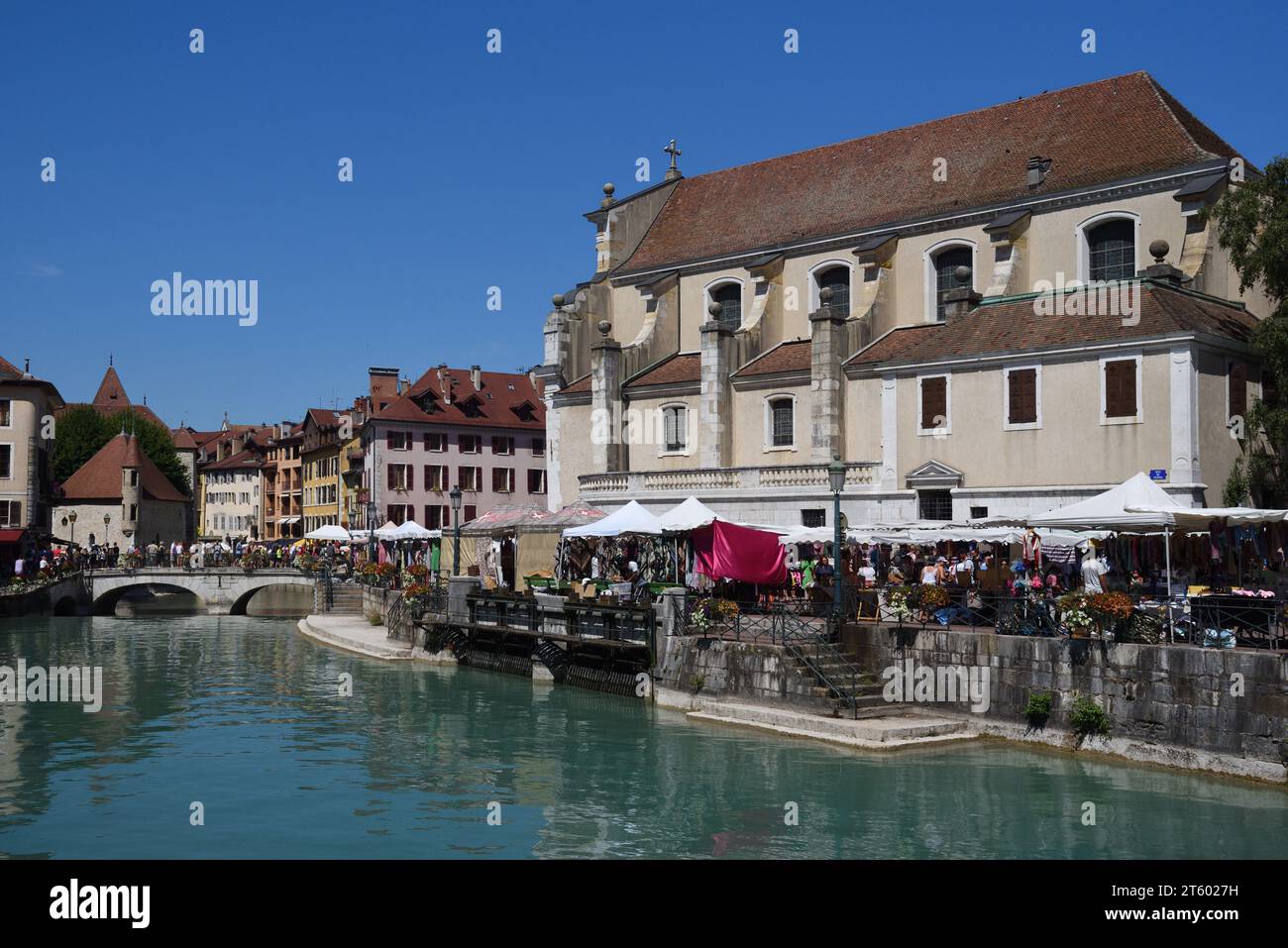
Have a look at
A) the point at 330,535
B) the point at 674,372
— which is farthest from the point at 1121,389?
the point at 330,535

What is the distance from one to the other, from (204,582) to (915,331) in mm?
38362

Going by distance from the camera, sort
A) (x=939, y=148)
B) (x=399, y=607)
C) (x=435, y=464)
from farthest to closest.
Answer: (x=435, y=464)
(x=939, y=148)
(x=399, y=607)

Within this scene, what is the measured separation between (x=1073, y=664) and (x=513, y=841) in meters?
10.6

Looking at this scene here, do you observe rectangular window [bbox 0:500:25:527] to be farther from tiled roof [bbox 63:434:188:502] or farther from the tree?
the tree

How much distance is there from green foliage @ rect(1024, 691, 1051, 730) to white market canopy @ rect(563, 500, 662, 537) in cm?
1049

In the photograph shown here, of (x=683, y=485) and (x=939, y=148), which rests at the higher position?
(x=939, y=148)

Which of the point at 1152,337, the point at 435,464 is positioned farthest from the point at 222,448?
the point at 1152,337

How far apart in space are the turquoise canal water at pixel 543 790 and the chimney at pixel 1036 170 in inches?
871

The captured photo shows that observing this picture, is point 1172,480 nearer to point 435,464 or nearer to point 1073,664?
point 1073,664

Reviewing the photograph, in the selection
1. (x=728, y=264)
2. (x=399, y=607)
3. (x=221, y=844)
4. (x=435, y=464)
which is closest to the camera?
(x=221, y=844)

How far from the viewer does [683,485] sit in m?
40.9

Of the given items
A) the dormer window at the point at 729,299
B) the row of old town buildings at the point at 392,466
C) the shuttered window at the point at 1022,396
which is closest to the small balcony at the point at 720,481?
the shuttered window at the point at 1022,396

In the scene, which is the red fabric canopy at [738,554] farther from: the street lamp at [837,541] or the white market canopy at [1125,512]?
the white market canopy at [1125,512]

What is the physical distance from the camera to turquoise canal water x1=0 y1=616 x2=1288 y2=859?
650 inches
